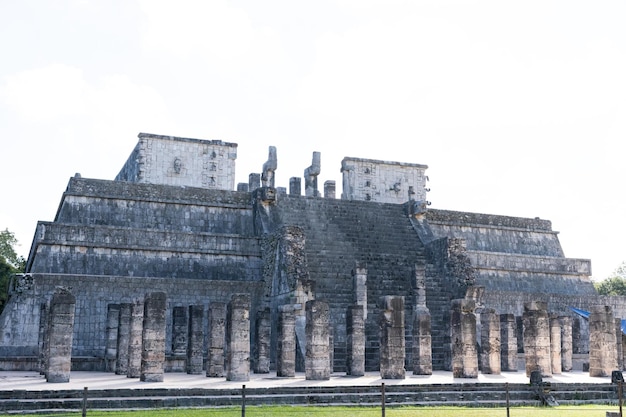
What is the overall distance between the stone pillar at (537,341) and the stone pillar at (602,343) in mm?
1387

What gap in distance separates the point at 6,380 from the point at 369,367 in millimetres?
9541

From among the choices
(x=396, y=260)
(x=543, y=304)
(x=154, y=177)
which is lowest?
(x=543, y=304)

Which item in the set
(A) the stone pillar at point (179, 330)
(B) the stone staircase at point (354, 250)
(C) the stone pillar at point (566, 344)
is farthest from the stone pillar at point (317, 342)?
(C) the stone pillar at point (566, 344)

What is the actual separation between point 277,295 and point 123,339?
516 centimetres

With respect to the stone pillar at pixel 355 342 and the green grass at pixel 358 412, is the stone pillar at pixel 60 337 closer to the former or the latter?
the green grass at pixel 358 412

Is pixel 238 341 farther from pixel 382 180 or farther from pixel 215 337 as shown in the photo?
pixel 382 180

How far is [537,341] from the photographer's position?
21141mm

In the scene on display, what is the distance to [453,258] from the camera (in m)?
25.2

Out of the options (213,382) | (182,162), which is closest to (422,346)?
(213,382)

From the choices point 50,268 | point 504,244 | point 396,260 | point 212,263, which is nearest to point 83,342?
point 50,268

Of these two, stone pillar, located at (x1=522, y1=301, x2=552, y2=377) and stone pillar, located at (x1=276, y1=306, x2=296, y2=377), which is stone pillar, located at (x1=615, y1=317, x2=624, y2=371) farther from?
stone pillar, located at (x1=276, y1=306, x2=296, y2=377)

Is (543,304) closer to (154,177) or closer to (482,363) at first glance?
(482,363)

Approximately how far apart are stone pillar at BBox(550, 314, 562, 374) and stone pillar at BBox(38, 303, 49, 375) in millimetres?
14218

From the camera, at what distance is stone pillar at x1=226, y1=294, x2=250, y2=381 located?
18.1m
